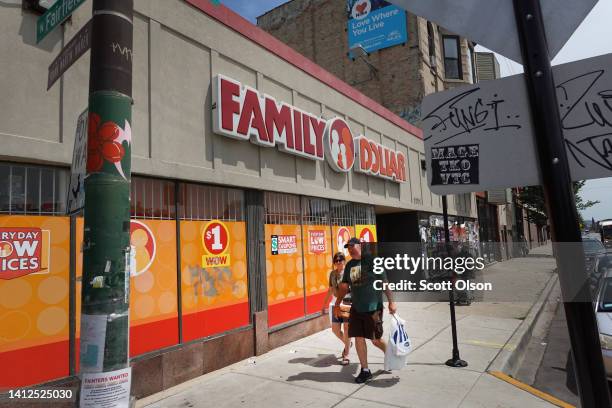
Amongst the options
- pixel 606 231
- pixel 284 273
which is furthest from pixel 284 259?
pixel 606 231

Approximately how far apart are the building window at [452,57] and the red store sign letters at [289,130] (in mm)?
15453

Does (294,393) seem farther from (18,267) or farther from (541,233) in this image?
(541,233)

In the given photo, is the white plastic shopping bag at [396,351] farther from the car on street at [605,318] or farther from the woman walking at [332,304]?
the car on street at [605,318]

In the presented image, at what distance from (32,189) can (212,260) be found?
9.71ft

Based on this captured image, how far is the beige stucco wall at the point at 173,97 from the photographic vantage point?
4.79 meters

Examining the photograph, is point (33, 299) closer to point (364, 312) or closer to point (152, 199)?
point (152, 199)

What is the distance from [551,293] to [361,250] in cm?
1230

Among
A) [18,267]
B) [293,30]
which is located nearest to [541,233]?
[293,30]

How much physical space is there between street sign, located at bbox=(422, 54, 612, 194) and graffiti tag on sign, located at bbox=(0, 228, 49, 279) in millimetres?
4811

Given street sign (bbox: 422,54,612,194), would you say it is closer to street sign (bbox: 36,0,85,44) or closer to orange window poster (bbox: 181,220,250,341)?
street sign (bbox: 36,0,85,44)

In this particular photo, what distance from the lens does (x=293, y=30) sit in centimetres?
2555

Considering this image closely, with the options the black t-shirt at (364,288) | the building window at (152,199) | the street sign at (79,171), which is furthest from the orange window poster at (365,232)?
the street sign at (79,171)

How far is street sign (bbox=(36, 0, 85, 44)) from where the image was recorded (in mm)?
3338

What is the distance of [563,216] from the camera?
140 cm
